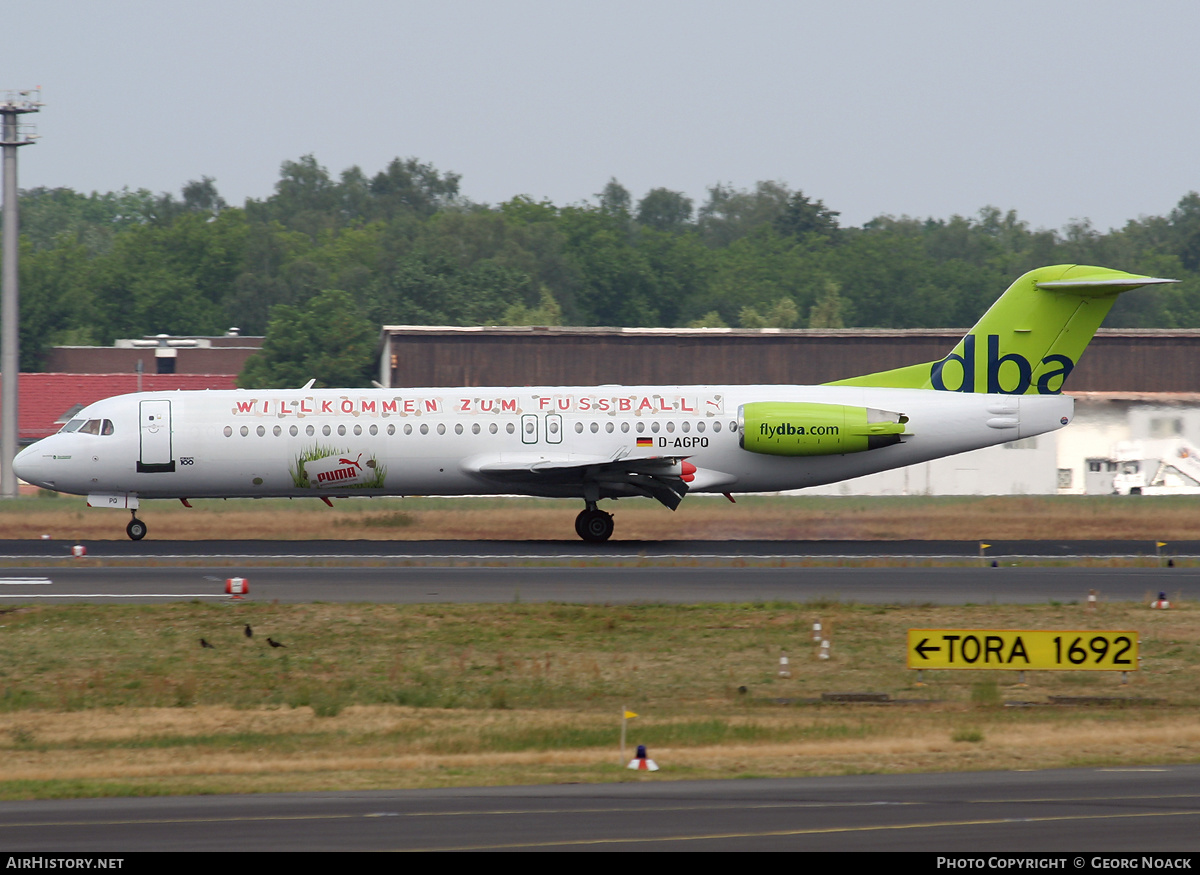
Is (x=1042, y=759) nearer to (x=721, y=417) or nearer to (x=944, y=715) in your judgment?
(x=944, y=715)

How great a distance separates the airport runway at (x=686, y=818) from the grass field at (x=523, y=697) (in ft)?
3.08

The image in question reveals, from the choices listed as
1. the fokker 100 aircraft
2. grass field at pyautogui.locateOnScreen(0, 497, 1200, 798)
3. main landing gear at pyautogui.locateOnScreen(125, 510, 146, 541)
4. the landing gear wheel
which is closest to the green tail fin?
the fokker 100 aircraft

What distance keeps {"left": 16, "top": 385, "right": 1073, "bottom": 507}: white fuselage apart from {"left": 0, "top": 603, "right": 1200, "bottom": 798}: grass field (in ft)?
30.5

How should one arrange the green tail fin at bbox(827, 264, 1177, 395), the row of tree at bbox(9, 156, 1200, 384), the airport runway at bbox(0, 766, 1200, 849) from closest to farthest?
the airport runway at bbox(0, 766, 1200, 849), the green tail fin at bbox(827, 264, 1177, 395), the row of tree at bbox(9, 156, 1200, 384)

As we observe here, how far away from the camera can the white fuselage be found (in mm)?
32656

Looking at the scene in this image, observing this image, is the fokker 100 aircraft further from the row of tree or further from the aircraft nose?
the row of tree

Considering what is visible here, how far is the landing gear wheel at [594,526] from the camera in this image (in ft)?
110

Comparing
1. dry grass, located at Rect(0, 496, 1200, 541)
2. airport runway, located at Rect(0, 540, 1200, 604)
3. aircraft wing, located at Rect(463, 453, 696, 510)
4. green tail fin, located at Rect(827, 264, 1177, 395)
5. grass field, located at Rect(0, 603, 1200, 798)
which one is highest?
green tail fin, located at Rect(827, 264, 1177, 395)

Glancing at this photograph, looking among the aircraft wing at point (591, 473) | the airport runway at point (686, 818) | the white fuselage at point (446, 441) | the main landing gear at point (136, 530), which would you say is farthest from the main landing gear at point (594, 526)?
the airport runway at point (686, 818)

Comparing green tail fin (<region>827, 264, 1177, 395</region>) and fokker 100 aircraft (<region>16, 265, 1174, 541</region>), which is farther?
green tail fin (<region>827, 264, 1177, 395</region>)

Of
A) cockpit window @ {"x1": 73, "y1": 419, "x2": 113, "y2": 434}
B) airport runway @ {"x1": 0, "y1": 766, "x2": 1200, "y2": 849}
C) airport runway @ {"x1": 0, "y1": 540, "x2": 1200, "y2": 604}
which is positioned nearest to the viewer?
airport runway @ {"x1": 0, "y1": 766, "x2": 1200, "y2": 849}

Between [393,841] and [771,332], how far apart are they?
143ft

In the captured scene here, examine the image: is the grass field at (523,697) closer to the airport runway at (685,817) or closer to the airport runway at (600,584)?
the airport runway at (685,817)
